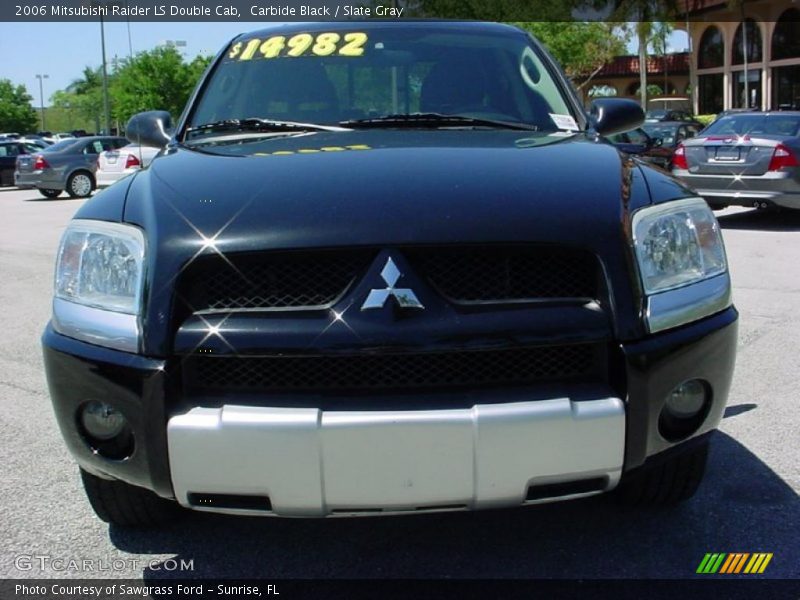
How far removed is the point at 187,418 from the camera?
207 centimetres

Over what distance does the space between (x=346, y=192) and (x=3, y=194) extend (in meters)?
22.9

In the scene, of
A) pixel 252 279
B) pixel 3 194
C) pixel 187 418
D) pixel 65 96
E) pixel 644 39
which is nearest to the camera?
pixel 187 418

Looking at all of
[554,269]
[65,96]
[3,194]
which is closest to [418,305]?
[554,269]

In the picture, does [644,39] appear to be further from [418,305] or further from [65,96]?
[65,96]

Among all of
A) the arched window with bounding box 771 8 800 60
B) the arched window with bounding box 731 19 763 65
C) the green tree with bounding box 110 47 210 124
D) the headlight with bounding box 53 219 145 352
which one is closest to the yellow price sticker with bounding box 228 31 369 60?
the headlight with bounding box 53 219 145 352

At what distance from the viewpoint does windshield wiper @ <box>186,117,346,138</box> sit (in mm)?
3234

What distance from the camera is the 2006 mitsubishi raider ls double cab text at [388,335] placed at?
2.05 meters

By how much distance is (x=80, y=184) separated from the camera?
20.4 meters

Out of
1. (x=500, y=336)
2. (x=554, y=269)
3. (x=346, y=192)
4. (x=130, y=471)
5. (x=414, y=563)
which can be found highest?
(x=346, y=192)

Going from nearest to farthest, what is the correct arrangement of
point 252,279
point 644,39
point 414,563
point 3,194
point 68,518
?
point 252,279 → point 414,563 → point 68,518 → point 3,194 → point 644,39

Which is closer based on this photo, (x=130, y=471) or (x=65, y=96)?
(x=130, y=471)

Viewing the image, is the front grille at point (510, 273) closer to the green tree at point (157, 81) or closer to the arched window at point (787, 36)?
the arched window at point (787, 36)

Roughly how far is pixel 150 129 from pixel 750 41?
4312 centimetres

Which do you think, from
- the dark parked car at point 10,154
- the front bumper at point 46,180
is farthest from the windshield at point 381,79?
the dark parked car at point 10,154
